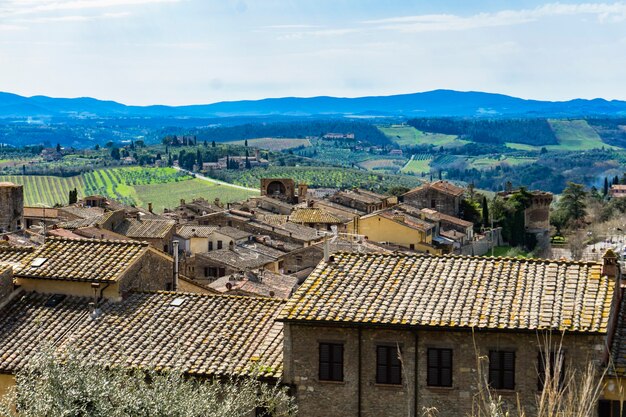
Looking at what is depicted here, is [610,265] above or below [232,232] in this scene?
above

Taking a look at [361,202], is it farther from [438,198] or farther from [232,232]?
[232,232]

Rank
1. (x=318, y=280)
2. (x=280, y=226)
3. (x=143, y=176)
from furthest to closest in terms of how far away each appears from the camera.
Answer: (x=143, y=176) → (x=280, y=226) → (x=318, y=280)

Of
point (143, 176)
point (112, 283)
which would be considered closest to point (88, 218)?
point (112, 283)

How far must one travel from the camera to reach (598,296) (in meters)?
17.5

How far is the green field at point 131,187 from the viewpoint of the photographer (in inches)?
5507

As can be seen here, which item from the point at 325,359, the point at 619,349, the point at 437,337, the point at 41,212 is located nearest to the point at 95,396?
the point at 325,359

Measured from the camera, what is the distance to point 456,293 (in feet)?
59.7

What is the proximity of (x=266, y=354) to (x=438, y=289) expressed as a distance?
10.5 ft

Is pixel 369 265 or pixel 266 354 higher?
pixel 369 265

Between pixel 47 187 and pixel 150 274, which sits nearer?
pixel 150 274

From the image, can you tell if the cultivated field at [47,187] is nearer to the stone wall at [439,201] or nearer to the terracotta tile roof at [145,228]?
the stone wall at [439,201]

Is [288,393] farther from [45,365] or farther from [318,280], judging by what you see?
[45,365]

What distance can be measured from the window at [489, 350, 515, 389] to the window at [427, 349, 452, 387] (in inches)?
26.7

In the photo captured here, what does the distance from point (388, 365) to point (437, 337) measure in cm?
96
